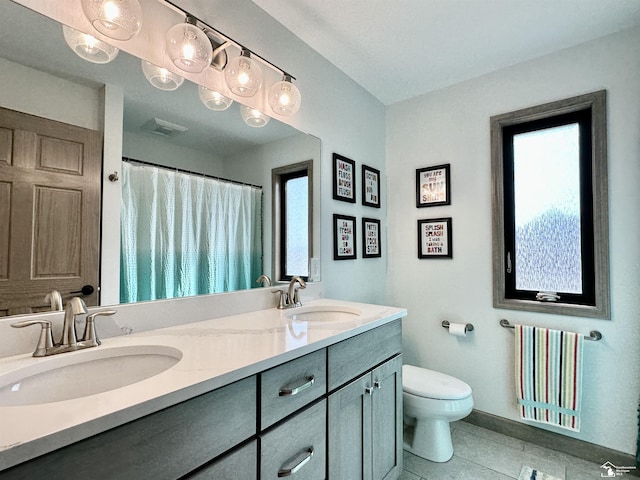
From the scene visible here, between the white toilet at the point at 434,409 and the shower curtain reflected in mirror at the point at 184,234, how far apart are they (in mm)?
1100

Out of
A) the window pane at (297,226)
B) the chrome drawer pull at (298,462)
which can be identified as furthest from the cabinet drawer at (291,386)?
the window pane at (297,226)

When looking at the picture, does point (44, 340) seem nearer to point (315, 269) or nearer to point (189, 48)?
point (189, 48)

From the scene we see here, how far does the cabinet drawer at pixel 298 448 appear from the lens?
2.88 ft

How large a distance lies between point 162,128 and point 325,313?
1137mm

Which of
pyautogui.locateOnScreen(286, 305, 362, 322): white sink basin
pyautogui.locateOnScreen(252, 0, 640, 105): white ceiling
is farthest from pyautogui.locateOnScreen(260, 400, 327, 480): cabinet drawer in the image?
pyautogui.locateOnScreen(252, 0, 640, 105): white ceiling

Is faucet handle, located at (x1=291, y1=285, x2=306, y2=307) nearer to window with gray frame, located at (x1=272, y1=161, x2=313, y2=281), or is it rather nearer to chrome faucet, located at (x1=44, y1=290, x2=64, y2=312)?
window with gray frame, located at (x1=272, y1=161, x2=313, y2=281)

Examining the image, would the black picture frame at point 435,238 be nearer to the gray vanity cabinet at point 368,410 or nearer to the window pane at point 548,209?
the window pane at point 548,209

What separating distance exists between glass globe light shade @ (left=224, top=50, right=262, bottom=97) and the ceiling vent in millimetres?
309

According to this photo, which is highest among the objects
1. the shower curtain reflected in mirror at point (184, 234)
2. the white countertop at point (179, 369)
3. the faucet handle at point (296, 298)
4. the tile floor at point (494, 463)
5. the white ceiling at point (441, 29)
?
the white ceiling at point (441, 29)

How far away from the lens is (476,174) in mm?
2168

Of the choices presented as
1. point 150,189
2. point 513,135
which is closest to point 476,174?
point 513,135

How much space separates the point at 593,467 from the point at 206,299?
2223 mm

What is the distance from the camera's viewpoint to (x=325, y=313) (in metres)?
1.69

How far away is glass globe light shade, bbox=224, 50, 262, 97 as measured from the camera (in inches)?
56.0
